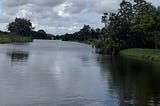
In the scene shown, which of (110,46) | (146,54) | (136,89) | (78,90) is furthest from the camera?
(110,46)

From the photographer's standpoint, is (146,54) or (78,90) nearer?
(78,90)

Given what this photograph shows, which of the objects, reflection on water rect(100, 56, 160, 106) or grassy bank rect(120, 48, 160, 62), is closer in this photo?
reflection on water rect(100, 56, 160, 106)

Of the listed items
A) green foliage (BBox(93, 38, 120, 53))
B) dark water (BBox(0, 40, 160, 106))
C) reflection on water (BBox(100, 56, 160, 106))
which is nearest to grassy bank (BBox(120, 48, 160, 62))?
green foliage (BBox(93, 38, 120, 53))

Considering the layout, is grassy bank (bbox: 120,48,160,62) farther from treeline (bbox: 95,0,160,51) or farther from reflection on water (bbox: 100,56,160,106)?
reflection on water (bbox: 100,56,160,106)

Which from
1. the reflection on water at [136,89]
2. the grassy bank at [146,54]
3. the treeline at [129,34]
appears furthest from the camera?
the treeline at [129,34]

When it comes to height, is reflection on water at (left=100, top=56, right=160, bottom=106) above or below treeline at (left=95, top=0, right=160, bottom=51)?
below

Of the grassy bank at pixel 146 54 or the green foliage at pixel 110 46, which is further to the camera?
the green foliage at pixel 110 46

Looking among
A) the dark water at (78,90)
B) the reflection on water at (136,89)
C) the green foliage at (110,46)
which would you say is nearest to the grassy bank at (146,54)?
the green foliage at (110,46)

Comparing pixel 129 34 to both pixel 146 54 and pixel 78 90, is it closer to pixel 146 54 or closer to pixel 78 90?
pixel 146 54

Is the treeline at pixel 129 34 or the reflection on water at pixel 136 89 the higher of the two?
the treeline at pixel 129 34

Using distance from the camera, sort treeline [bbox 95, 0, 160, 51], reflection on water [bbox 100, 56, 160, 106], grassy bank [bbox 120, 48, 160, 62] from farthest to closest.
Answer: treeline [bbox 95, 0, 160, 51] < grassy bank [bbox 120, 48, 160, 62] < reflection on water [bbox 100, 56, 160, 106]

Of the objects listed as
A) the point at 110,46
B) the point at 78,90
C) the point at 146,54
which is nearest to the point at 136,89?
the point at 78,90

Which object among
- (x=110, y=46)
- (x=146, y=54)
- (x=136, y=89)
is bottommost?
(x=136, y=89)

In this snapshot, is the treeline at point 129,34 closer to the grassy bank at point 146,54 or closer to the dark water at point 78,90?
the grassy bank at point 146,54
